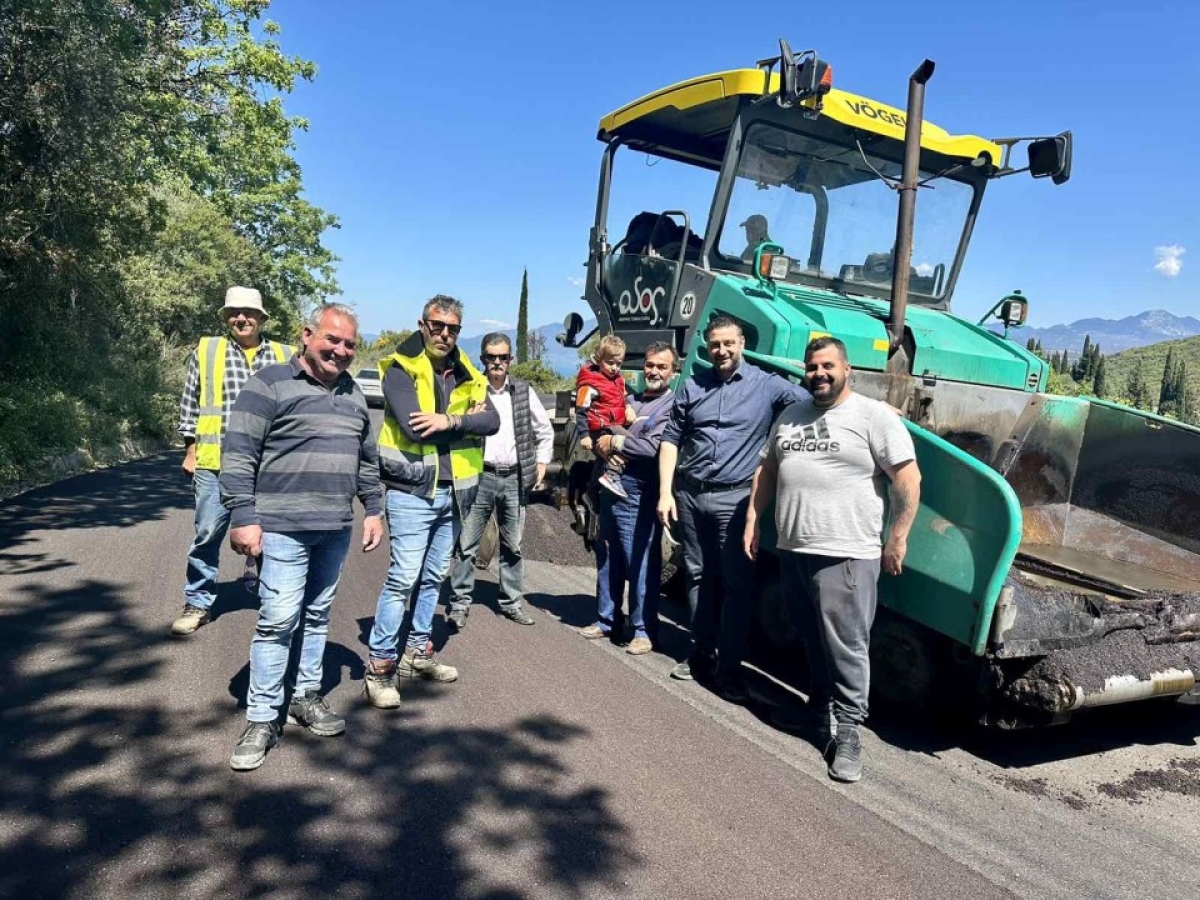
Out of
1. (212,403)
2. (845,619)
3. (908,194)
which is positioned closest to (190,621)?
(212,403)

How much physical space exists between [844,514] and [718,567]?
110 centimetres

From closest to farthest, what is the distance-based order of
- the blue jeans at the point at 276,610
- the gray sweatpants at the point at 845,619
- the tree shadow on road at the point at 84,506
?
the blue jeans at the point at 276,610, the gray sweatpants at the point at 845,619, the tree shadow on road at the point at 84,506

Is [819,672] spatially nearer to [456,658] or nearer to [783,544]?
[783,544]

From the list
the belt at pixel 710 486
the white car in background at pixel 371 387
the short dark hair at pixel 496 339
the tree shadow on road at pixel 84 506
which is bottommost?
the tree shadow on road at pixel 84 506

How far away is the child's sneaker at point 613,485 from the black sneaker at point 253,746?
7.78ft

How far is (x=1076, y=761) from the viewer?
13.3 ft

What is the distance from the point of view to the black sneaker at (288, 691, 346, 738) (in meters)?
3.67

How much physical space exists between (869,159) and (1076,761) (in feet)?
13.5

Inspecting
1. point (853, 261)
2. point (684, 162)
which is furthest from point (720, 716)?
point (684, 162)

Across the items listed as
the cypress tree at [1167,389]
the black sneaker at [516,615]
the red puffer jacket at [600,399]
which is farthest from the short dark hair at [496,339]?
the cypress tree at [1167,389]

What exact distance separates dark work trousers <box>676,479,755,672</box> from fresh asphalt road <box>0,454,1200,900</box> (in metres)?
0.31

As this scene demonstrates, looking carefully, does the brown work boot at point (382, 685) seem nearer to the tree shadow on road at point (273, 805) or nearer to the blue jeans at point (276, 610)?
the tree shadow on road at point (273, 805)

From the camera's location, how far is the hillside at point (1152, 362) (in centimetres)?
4262

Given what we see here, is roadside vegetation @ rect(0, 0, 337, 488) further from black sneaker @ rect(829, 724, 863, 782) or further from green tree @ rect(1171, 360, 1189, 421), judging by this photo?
green tree @ rect(1171, 360, 1189, 421)
